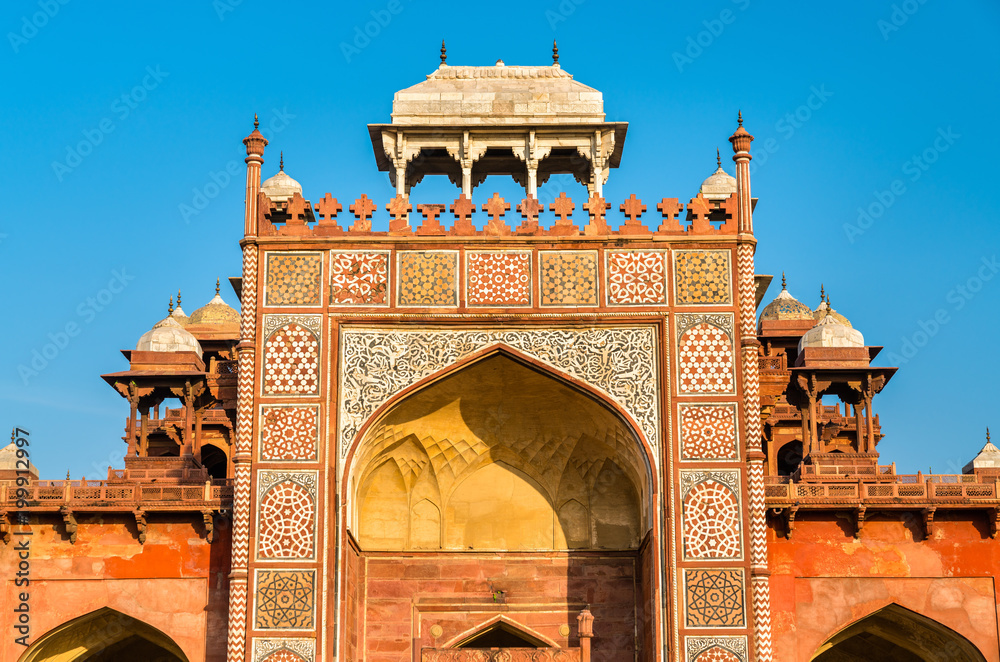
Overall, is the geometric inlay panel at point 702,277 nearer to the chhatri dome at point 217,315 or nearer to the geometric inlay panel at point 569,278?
the geometric inlay panel at point 569,278

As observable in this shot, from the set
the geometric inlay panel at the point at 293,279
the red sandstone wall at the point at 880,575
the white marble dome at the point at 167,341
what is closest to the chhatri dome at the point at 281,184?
the white marble dome at the point at 167,341

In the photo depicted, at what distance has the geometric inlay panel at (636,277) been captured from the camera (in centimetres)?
2147

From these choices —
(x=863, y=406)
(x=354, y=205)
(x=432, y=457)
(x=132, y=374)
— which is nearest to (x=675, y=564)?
(x=432, y=457)

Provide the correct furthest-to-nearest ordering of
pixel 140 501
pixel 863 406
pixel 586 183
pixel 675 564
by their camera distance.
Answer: pixel 863 406 → pixel 586 183 → pixel 140 501 → pixel 675 564

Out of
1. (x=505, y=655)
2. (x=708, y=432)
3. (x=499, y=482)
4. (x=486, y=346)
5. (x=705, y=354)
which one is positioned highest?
(x=486, y=346)

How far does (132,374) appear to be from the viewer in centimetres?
2914

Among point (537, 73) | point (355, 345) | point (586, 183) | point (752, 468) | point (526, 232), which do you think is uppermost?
point (537, 73)

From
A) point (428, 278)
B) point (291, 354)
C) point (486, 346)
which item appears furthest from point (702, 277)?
point (291, 354)

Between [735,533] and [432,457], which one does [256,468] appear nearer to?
[432,457]

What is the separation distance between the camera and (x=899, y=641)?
74.3ft

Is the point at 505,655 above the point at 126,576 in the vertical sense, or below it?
below

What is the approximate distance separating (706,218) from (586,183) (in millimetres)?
3850

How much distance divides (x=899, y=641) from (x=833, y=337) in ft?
23.9

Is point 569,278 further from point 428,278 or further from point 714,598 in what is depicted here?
point 714,598
